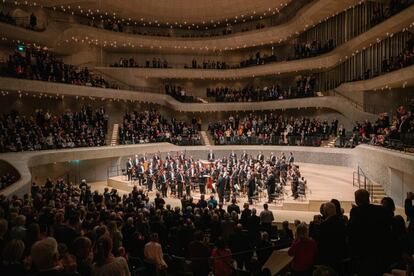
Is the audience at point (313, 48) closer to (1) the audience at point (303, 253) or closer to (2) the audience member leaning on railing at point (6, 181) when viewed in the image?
(2) the audience member leaning on railing at point (6, 181)

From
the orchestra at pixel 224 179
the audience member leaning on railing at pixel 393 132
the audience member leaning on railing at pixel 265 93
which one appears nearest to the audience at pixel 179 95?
the audience member leaning on railing at pixel 265 93

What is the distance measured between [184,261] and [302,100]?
2605cm

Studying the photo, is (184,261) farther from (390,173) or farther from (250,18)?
(250,18)

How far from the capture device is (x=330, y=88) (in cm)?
3191

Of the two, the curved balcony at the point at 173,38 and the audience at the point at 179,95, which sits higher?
the curved balcony at the point at 173,38

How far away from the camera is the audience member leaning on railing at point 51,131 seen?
1951cm

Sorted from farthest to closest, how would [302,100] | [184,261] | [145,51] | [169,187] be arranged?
[145,51] → [302,100] → [169,187] → [184,261]


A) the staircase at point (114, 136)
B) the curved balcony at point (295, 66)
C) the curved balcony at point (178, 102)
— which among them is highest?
the curved balcony at point (295, 66)

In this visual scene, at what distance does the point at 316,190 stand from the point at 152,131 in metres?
15.0

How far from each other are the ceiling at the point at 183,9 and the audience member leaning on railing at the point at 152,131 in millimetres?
9698

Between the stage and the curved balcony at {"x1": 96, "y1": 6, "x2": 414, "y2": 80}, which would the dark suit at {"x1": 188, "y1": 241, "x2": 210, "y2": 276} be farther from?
the curved balcony at {"x1": 96, "y1": 6, "x2": 414, "y2": 80}

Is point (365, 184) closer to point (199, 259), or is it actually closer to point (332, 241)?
point (199, 259)

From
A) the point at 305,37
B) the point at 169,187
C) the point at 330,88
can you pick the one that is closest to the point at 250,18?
the point at 305,37

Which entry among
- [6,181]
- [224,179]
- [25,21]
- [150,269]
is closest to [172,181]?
[224,179]
